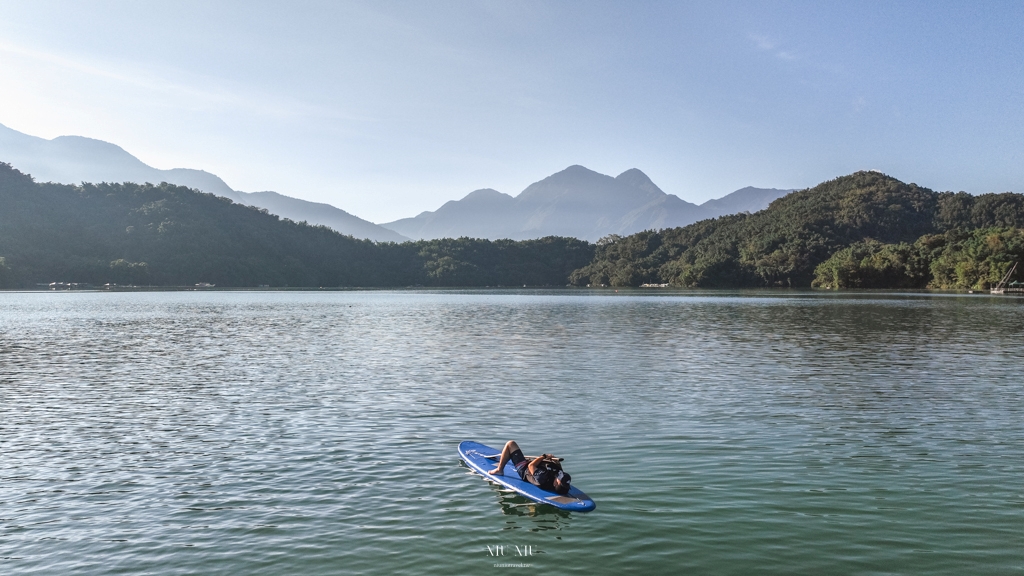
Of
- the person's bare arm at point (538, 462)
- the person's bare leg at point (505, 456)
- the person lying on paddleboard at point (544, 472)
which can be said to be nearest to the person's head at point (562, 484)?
the person lying on paddleboard at point (544, 472)

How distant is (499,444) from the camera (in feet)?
71.5

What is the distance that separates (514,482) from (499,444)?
4961 mm

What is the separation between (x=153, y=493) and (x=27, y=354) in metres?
37.1

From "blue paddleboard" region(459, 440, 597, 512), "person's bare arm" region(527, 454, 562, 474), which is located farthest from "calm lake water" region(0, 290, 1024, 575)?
"person's bare arm" region(527, 454, 562, 474)

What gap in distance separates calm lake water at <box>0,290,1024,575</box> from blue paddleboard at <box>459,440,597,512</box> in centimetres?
33

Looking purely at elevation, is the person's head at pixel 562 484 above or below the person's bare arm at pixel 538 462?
below

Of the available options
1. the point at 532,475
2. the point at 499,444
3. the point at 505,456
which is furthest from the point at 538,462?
the point at 499,444

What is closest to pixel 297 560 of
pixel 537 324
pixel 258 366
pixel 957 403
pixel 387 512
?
pixel 387 512

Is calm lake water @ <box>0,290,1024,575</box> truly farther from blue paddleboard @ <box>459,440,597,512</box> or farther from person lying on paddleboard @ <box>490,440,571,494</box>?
person lying on paddleboard @ <box>490,440,571,494</box>

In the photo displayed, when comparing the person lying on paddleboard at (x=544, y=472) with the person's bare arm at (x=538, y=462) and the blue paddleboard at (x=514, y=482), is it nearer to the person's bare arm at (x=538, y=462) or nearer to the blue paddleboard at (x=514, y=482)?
the person's bare arm at (x=538, y=462)

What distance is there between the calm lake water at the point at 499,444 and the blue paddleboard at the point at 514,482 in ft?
1.09

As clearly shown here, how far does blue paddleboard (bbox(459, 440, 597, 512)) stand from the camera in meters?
15.4

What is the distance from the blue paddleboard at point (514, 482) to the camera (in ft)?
50.5

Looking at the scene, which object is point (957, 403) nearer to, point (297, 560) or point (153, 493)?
point (297, 560)
